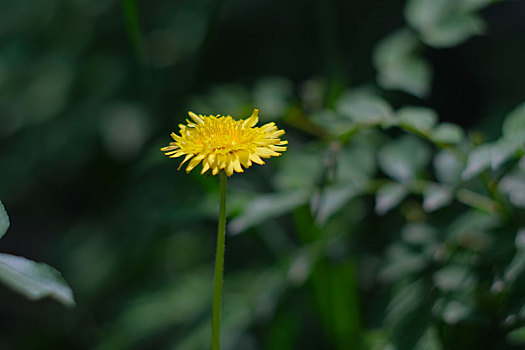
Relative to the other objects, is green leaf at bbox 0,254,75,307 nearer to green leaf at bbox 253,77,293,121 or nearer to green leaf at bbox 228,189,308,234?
green leaf at bbox 228,189,308,234

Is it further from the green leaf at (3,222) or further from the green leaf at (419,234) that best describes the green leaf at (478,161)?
the green leaf at (3,222)

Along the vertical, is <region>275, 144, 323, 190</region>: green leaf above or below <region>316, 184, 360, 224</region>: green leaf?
below

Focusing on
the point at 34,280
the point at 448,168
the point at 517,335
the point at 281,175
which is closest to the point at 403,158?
the point at 448,168

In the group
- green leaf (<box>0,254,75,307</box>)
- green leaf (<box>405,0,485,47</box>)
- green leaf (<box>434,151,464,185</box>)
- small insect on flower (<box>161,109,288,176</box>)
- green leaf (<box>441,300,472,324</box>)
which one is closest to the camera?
green leaf (<box>0,254,75,307</box>)

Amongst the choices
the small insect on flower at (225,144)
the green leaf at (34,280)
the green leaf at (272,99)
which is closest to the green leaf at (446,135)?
the small insect on flower at (225,144)

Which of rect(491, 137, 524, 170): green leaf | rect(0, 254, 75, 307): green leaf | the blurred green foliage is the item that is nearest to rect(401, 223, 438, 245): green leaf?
the blurred green foliage

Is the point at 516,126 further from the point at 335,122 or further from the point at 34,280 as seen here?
the point at 34,280

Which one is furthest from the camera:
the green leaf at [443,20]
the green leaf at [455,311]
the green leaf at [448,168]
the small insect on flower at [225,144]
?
the green leaf at [443,20]
